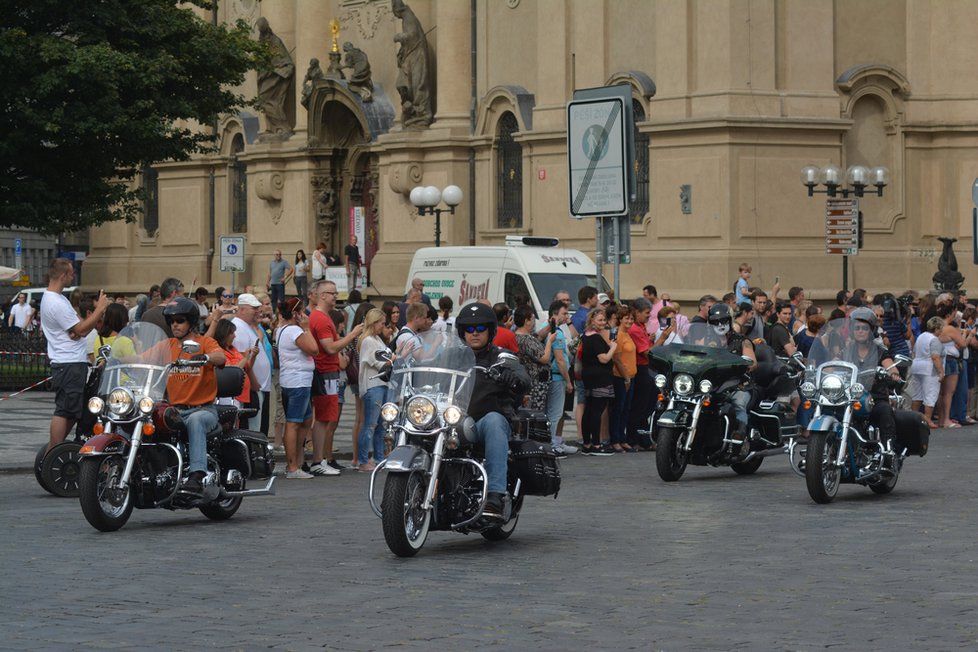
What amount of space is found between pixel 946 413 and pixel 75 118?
43.4ft

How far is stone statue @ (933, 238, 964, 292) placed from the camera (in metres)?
32.5

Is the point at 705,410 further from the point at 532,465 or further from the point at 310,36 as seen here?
the point at 310,36

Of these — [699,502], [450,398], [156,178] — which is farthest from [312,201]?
[450,398]

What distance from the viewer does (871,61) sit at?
35.2 m

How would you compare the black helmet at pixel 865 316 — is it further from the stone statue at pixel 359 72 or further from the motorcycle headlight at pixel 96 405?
the stone statue at pixel 359 72

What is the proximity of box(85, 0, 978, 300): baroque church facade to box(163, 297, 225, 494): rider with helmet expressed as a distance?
1995 centimetres

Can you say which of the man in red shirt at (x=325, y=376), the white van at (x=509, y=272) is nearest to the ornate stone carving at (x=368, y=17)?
the white van at (x=509, y=272)

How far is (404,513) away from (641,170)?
24440mm

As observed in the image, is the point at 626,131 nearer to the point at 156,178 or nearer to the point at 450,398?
the point at 450,398

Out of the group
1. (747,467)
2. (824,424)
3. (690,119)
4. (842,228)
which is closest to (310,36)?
(690,119)

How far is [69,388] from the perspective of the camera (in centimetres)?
1692

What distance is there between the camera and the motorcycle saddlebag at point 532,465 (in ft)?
41.7

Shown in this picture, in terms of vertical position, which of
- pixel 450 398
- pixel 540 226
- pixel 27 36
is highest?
pixel 27 36

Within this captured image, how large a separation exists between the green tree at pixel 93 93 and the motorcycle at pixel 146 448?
14524 mm
